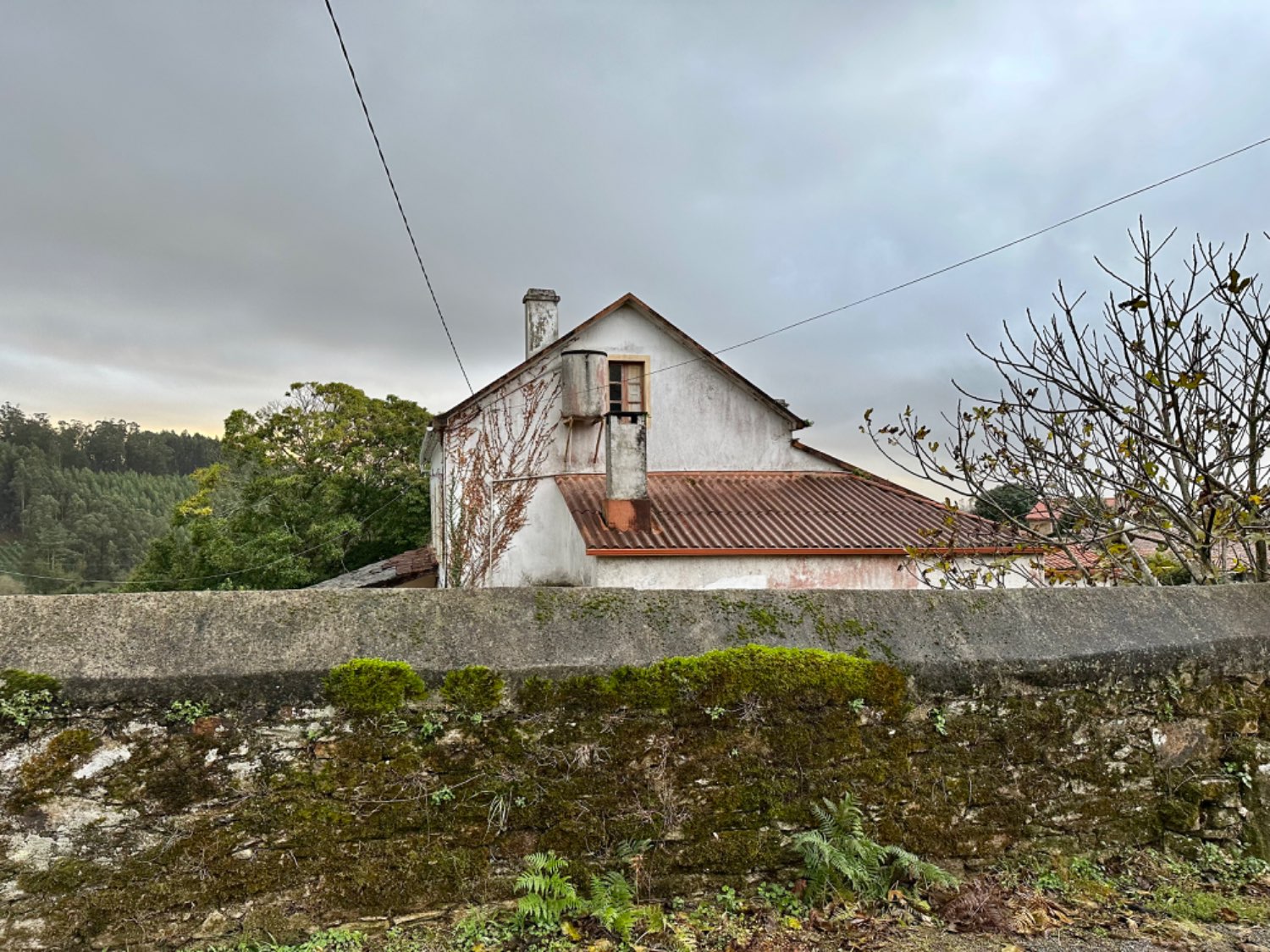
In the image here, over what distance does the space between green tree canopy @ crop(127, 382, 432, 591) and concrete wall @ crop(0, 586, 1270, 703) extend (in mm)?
20802

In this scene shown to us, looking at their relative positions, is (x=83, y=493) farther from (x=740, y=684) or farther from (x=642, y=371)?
(x=740, y=684)

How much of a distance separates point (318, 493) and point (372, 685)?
22.5 metres

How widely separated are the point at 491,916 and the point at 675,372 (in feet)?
39.6

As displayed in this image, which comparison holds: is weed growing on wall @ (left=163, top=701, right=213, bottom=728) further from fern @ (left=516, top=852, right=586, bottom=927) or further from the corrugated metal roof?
the corrugated metal roof

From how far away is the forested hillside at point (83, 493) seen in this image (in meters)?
45.6

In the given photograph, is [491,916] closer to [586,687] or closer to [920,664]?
[586,687]

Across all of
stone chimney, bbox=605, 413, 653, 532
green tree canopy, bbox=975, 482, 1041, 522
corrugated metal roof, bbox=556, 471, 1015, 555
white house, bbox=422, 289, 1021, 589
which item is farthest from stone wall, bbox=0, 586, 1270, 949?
stone chimney, bbox=605, 413, 653, 532

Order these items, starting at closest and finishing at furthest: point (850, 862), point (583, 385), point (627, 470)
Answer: point (850, 862), point (627, 470), point (583, 385)

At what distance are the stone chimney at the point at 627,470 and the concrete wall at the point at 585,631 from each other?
8.39 meters

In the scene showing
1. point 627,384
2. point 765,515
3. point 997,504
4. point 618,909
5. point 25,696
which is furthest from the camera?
point 627,384

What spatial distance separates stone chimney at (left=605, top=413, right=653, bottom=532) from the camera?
1129 cm

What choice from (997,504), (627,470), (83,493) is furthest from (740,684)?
(83,493)

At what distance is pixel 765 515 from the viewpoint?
39.3ft

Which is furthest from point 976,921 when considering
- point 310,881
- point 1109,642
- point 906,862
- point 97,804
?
point 97,804
